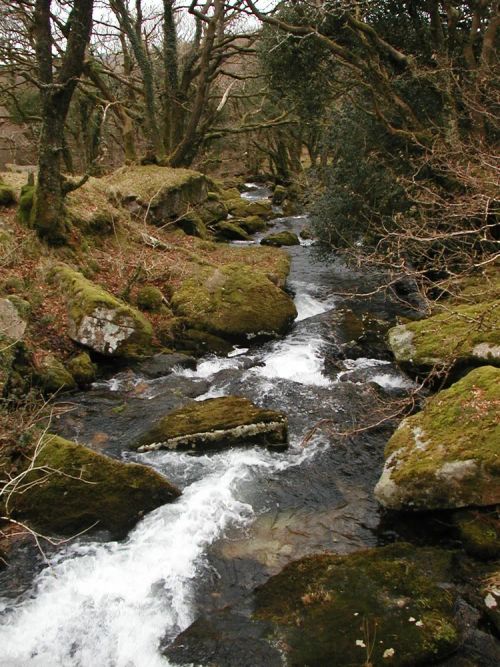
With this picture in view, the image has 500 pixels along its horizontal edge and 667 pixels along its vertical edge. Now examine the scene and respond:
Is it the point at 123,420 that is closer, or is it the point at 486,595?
the point at 486,595

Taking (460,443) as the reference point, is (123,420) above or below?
below

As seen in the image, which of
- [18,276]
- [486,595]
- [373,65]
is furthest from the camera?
[373,65]

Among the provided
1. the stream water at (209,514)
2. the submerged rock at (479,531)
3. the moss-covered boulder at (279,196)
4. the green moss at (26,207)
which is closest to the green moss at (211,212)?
the moss-covered boulder at (279,196)

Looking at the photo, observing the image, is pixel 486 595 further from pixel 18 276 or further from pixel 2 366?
pixel 18 276

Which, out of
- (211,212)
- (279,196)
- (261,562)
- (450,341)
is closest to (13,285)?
(261,562)

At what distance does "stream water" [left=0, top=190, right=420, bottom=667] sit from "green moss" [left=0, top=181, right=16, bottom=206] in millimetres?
5528

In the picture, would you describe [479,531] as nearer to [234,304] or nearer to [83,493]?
[83,493]

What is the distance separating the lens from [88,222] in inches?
504

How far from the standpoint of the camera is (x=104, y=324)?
960 centimetres

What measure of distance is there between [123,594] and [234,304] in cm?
733

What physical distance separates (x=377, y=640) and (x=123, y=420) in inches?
205

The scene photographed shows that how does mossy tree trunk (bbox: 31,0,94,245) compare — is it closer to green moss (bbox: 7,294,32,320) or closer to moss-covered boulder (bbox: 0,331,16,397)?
green moss (bbox: 7,294,32,320)

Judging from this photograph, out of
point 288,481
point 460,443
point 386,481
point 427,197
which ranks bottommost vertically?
point 288,481

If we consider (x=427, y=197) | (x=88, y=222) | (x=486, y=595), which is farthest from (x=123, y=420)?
(x=427, y=197)
